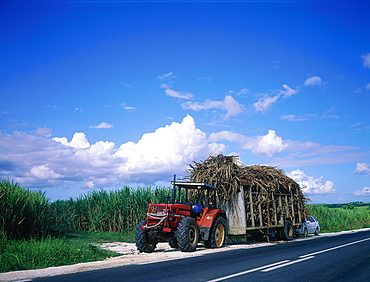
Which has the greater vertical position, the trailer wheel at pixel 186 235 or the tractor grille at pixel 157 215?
the tractor grille at pixel 157 215

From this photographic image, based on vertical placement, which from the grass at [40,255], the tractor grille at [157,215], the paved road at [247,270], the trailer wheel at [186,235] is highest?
the tractor grille at [157,215]

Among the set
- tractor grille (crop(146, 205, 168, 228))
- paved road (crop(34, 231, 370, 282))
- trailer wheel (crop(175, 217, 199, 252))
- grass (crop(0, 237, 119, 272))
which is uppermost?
tractor grille (crop(146, 205, 168, 228))

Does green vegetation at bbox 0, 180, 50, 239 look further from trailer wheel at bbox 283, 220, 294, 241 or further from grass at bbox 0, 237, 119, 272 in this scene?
trailer wheel at bbox 283, 220, 294, 241

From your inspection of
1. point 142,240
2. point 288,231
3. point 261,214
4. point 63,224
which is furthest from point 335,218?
point 142,240

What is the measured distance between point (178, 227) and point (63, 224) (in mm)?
15198

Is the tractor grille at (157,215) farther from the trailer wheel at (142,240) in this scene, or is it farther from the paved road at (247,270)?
the paved road at (247,270)

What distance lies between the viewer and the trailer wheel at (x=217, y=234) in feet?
49.0

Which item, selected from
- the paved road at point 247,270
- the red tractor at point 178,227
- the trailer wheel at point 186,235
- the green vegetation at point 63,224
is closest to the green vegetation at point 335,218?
the green vegetation at point 63,224

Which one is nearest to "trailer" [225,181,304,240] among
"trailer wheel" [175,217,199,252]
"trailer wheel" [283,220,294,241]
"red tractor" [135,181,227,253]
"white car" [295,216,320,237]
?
"trailer wheel" [283,220,294,241]

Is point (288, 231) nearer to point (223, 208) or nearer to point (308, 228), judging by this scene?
point (223, 208)

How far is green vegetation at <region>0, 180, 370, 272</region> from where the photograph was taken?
456 inches

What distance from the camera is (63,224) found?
84.4ft

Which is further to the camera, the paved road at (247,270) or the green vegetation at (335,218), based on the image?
the green vegetation at (335,218)

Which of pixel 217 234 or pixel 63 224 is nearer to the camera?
pixel 217 234
